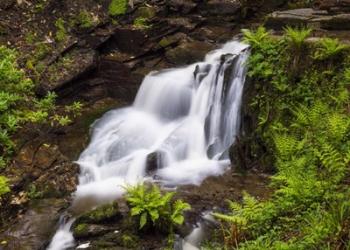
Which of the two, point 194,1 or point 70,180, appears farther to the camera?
point 194,1

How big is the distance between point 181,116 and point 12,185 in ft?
16.6

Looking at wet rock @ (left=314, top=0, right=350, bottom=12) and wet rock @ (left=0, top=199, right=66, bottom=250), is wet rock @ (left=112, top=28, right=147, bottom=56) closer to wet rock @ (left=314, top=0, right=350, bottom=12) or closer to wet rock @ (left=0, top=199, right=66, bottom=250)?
wet rock @ (left=314, top=0, right=350, bottom=12)

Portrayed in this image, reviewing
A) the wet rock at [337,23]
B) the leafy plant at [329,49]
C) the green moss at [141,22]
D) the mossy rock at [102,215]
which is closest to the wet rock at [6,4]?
the green moss at [141,22]

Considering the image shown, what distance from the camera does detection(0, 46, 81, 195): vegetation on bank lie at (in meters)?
10.8

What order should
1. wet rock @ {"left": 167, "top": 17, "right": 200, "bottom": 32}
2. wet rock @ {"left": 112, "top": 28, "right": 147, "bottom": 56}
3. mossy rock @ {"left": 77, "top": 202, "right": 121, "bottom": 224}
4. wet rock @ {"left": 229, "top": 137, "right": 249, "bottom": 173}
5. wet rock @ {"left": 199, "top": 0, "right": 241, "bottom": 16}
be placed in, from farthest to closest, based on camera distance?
wet rock @ {"left": 199, "top": 0, "right": 241, "bottom": 16}
wet rock @ {"left": 167, "top": 17, "right": 200, "bottom": 32}
wet rock @ {"left": 112, "top": 28, "right": 147, "bottom": 56}
wet rock @ {"left": 229, "top": 137, "right": 249, "bottom": 173}
mossy rock @ {"left": 77, "top": 202, "right": 121, "bottom": 224}

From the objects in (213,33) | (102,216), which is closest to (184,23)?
(213,33)

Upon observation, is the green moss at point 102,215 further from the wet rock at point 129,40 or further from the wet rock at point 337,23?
the wet rock at point 129,40

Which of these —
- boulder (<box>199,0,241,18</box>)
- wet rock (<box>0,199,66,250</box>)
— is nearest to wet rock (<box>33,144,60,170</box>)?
wet rock (<box>0,199,66,250</box>)

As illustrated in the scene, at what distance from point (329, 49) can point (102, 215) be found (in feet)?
17.9

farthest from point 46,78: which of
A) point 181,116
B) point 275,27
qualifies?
point 275,27

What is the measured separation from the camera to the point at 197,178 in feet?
32.3

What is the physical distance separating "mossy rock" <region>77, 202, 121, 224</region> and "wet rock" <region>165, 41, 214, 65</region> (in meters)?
7.10

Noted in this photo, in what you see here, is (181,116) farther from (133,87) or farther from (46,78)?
(46,78)

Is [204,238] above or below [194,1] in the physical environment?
below
